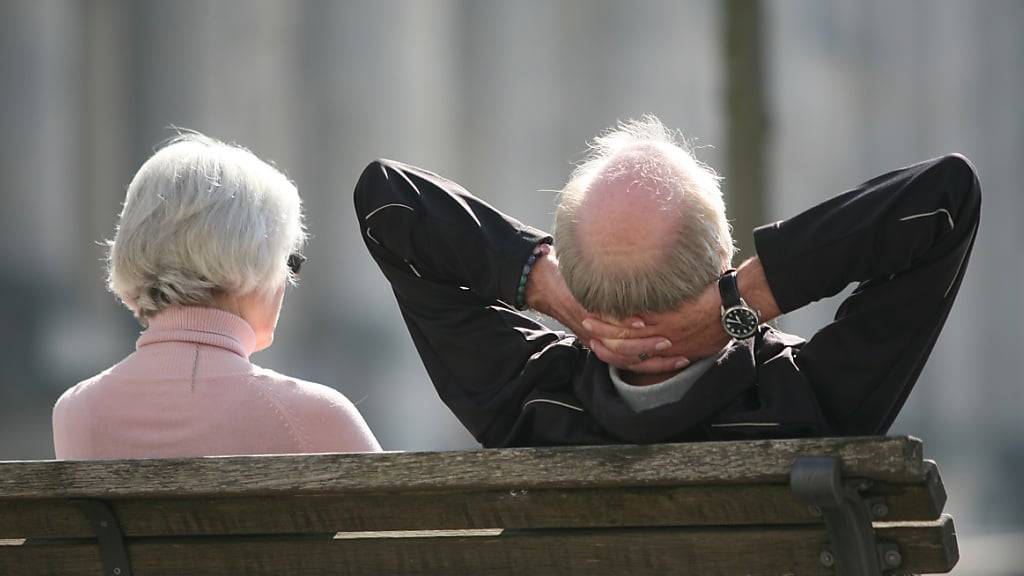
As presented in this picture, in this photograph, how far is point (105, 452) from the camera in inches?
93.3

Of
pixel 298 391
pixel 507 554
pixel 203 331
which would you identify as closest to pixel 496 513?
pixel 507 554

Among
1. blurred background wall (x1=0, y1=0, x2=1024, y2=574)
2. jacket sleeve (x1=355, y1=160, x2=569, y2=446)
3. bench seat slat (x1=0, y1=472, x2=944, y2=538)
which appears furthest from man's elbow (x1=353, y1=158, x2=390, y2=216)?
blurred background wall (x1=0, y1=0, x2=1024, y2=574)


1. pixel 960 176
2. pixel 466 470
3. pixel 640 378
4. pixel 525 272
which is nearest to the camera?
pixel 466 470

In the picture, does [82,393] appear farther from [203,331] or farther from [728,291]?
[728,291]

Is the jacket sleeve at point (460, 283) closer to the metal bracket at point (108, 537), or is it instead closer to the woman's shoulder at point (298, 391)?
the woman's shoulder at point (298, 391)

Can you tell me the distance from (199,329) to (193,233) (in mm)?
155

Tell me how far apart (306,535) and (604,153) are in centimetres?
66

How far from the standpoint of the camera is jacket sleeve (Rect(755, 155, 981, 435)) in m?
1.89

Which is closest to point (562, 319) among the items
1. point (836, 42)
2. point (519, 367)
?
point (519, 367)

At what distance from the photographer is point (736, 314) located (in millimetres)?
1935

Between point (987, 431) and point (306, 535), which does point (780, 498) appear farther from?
point (987, 431)

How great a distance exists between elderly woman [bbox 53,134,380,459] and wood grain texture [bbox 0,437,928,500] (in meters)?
0.43

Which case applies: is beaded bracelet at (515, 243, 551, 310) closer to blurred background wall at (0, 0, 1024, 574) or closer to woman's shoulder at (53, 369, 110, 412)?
woman's shoulder at (53, 369, 110, 412)

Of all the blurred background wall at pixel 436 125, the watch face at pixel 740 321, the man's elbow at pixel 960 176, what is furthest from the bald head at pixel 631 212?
the blurred background wall at pixel 436 125
